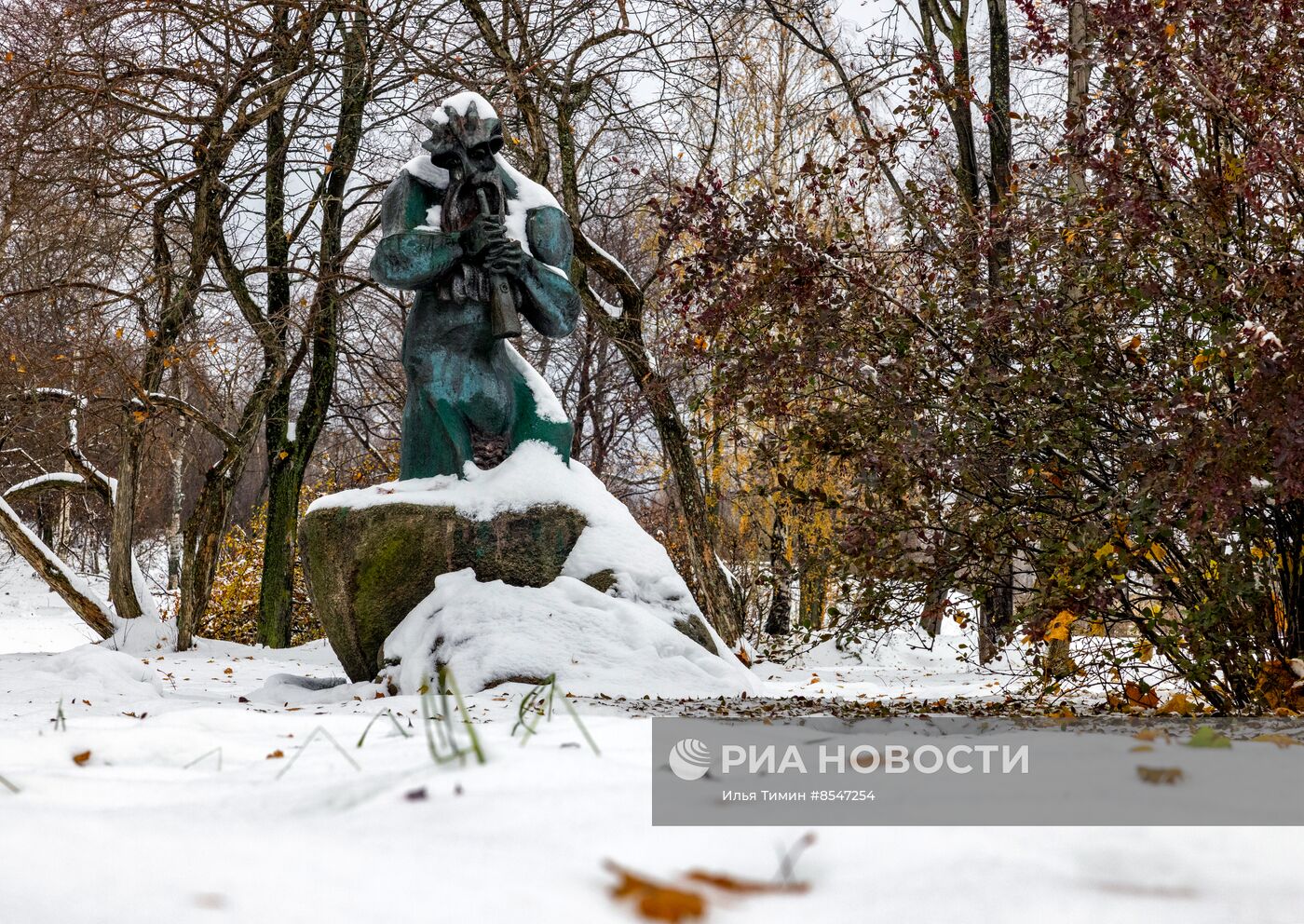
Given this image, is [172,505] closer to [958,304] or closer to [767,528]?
[767,528]

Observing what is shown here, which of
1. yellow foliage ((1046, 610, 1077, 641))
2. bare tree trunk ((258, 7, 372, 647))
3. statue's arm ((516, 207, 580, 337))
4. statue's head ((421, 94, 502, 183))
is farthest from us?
bare tree trunk ((258, 7, 372, 647))

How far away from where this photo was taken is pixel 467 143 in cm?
588

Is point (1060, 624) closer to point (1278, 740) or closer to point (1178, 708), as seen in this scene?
point (1178, 708)

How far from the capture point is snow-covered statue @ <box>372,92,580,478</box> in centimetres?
579

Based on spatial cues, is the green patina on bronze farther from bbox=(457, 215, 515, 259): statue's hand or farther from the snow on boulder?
bbox=(457, 215, 515, 259): statue's hand

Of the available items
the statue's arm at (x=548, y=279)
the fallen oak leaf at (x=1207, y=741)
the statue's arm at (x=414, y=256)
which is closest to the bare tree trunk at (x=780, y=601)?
the statue's arm at (x=548, y=279)

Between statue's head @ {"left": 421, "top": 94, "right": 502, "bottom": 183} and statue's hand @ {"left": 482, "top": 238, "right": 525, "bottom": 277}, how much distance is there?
0.43 m

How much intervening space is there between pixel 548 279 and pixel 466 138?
2.86ft

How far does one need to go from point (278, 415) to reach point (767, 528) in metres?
6.06

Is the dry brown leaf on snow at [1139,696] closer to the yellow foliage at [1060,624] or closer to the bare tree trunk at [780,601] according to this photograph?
the yellow foliage at [1060,624]

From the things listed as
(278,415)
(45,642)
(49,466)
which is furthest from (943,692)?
(49,466)

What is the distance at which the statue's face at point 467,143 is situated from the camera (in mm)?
5879

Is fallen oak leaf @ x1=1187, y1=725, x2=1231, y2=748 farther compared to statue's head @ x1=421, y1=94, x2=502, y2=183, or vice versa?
statue's head @ x1=421, y1=94, x2=502, y2=183

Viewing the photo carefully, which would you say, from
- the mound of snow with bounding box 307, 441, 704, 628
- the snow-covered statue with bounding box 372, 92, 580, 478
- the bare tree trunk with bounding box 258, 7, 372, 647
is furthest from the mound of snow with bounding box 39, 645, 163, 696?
the bare tree trunk with bounding box 258, 7, 372, 647
